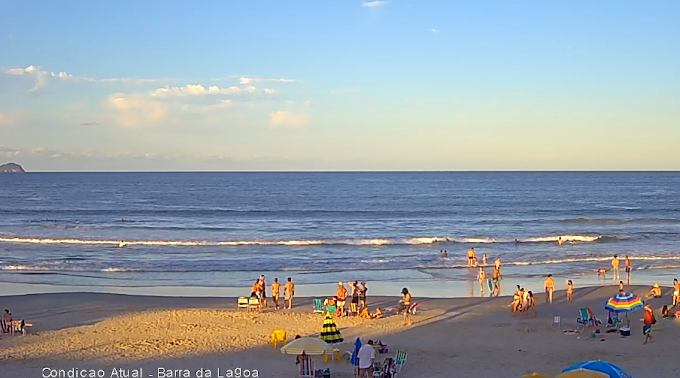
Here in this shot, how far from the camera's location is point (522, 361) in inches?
559

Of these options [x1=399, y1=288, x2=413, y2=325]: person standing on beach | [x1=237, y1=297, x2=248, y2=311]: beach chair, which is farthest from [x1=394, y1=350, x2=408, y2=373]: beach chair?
[x1=237, y1=297, x2=248, y2=311]: beach chair

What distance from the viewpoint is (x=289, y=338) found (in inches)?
643

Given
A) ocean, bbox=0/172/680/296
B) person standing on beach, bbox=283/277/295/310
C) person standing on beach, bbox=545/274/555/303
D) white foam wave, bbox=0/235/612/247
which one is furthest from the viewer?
white foam wave, bbox=0/235/612/247

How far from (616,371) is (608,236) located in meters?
31.3

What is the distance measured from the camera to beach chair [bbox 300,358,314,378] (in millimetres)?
13078

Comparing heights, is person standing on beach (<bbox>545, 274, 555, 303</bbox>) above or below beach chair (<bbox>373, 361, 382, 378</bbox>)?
above

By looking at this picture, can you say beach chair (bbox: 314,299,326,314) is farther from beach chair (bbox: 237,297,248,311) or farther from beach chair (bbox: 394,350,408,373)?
beach chair (bbox: 394,350,408,373)

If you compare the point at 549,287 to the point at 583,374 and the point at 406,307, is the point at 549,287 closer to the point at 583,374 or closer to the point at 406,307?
the point at 406,307

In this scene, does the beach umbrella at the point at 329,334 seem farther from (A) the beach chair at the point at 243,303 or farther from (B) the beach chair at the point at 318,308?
(A) the beach chair at the point at 243,303

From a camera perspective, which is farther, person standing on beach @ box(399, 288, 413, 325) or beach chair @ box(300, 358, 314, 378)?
person standing on beach @ box(399, 288, 413, 325)

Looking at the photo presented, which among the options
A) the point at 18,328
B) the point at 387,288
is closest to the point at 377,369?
the point at 18,328

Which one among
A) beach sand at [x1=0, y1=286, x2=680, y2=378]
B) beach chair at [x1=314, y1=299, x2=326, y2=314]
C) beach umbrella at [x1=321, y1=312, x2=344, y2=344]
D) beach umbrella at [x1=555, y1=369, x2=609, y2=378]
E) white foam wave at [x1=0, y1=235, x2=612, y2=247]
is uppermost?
white foam wave at [x1=0, y1=235, x2=612, y2=247]

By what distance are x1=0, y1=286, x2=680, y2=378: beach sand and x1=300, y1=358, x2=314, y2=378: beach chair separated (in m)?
0.31

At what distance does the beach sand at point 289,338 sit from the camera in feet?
45.5
